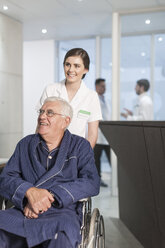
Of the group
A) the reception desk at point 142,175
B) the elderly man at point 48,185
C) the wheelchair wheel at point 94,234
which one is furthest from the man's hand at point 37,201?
the reception desk at point 142,175

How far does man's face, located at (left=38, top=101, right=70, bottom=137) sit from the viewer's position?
7.11 ft

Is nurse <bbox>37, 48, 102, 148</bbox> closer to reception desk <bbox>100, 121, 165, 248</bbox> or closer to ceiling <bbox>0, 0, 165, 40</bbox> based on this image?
reception desk <bbox>100, 121, 165, 248</bbox>

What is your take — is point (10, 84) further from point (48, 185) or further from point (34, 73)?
point (48, 185)

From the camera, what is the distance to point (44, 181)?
208cm

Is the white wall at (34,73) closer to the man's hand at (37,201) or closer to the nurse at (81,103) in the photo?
the nurse at (81,103)

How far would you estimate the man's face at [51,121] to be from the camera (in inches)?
85.4

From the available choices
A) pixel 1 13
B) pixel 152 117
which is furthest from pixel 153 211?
pixel 1 13

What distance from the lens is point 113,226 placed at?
3867mm

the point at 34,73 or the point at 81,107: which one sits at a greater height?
the point at 34,73

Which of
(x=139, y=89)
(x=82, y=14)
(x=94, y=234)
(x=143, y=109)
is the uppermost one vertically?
(x=82, y=14)

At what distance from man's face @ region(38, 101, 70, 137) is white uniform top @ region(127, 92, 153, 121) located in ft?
11.1

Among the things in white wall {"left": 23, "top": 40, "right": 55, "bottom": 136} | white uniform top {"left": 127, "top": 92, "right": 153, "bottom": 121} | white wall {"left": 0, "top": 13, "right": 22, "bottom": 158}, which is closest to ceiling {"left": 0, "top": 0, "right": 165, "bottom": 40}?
white wall {"left": 0, "top": 13, "right": 22, "bottom": 158}

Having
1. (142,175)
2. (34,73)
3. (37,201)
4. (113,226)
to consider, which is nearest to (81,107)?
(142,175)

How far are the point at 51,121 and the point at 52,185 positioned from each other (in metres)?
0.37
